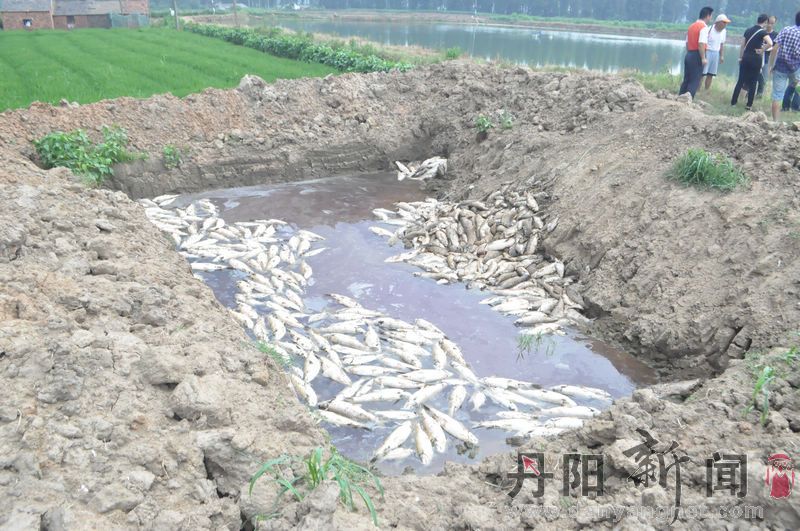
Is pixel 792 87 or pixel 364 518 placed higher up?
pixel 792 87

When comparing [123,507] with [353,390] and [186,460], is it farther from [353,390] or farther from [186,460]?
[353,390]

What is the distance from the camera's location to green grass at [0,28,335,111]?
15.1 metres

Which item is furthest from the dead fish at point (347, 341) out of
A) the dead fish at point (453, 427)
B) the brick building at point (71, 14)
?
the brick building at point (71, 14)

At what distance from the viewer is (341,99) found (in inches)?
605

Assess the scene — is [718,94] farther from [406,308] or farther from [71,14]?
[71,14]

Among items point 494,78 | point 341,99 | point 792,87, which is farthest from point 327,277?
point 792,87

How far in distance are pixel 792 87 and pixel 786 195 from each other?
721cm

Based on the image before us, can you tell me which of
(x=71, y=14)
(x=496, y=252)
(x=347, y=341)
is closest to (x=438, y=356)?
(x=347, y=341)

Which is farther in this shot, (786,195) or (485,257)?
(485,257)

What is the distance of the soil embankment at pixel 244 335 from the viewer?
152 inches

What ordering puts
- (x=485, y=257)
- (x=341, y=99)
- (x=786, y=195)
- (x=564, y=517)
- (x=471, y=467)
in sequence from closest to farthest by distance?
(x=564, y=517) → (x=471, y=467) → (x=786, y=195) → (x=485, y=257) → (x=341, y=99)

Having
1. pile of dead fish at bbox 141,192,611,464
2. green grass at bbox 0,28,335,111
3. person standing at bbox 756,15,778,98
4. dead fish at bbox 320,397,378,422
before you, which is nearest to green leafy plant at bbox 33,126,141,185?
green grass at bbox 0,28,335,111

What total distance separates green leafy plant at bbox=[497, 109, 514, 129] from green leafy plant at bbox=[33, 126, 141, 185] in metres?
7.81

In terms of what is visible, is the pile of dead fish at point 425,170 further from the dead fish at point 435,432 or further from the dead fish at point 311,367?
the dead fish at point 435,432
